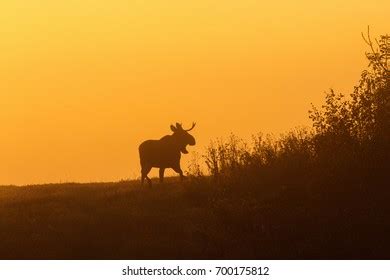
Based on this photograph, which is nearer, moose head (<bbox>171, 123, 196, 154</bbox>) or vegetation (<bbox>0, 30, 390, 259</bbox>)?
vegetation (<bbox>0, 30, 390, 259</bbox>)

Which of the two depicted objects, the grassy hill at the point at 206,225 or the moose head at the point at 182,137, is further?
the moose head at the point at 182,137

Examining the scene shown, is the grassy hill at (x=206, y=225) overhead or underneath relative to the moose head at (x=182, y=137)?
underneath

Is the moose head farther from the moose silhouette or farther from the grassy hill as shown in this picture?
the grassy hill

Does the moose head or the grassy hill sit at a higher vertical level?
the moose head

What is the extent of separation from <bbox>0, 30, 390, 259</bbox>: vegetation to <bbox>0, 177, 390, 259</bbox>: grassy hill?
0.02m

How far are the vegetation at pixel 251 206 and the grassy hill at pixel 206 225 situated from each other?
0.07 feet

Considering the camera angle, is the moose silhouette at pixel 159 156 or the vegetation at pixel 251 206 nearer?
the vegetation at pixel 251 206

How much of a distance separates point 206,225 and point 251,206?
1.22 metres

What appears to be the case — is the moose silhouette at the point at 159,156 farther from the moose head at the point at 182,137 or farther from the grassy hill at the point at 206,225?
the grassy hill at the point at 206,225

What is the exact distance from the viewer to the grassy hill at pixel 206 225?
1630 centimetres

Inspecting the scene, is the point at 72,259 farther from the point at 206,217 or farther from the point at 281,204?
the point at 281,204

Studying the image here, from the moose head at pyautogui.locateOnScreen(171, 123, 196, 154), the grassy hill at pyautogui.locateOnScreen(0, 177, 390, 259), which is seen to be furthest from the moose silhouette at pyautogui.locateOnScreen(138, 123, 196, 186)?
the grassy hill at pyautogui.locateOnScreen(0, 177, 390, 259)

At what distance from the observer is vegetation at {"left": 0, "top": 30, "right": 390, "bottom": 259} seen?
1647 cm

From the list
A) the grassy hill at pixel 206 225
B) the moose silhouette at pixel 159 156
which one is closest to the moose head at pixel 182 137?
the moose silhouette at pixel 159 156
